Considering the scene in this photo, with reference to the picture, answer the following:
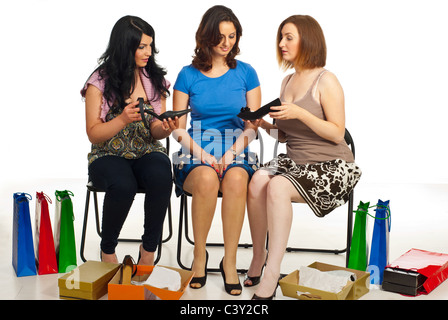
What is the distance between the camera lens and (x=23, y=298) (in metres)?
2.51

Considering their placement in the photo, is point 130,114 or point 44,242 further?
point 44,242

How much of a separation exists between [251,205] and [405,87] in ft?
9.95

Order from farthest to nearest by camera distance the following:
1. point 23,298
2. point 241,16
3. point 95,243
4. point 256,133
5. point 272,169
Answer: point 241,16 < point 95,243 < point 256,133 < point 272,169 < point 23,298

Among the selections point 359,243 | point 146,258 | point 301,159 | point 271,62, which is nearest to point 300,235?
point 359,243

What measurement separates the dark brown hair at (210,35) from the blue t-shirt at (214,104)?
5cm

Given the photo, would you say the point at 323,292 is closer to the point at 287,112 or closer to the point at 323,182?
the point at 323,182

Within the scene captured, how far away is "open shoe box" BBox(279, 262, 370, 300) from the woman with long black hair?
2.30 feet

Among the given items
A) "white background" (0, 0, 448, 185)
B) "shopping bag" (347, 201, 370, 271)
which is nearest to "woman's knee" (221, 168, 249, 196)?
"shopping bag" (347, 201, 370, 271)

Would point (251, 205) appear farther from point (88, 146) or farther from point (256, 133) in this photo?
point (88, 146)

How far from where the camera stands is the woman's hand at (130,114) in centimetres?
267

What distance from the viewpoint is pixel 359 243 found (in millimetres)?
2744

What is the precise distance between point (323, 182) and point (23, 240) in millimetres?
1466

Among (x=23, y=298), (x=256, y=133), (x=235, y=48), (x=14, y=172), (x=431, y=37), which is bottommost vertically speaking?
(x=23, y=298)

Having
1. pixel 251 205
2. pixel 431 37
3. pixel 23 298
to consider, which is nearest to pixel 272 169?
pixel 251 205
